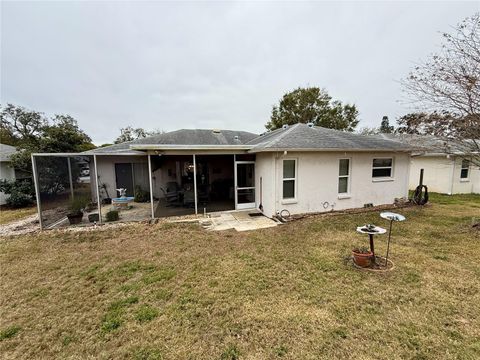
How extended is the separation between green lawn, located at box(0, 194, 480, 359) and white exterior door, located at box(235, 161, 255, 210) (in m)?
3.78

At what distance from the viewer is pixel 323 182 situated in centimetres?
827

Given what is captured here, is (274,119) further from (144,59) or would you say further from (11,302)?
(11,302)

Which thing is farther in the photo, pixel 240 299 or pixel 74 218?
pixel 74 218

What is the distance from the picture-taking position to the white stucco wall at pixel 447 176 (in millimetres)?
12484

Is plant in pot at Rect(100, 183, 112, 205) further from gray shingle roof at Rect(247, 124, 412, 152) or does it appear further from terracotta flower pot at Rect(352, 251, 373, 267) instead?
terracotta flower pot at Rect(352, 251, 373, 267)

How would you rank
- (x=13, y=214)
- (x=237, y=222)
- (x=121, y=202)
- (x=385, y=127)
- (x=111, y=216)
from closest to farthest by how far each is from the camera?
(x=237, y=222), (x=111, y=216), (x=121, y=202), (x=13, y=214), (x=385, y=127)

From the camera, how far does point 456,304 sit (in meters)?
3.06

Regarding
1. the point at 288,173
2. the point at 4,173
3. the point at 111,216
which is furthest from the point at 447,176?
the point at 4,173

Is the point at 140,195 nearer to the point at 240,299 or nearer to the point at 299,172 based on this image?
the point at 299,172

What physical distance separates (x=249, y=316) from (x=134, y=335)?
1532mm

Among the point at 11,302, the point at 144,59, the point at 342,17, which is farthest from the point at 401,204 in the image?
the point at 144,59

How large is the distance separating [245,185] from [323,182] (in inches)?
139

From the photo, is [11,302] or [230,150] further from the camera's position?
[230,150]

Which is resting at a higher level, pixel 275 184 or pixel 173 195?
pixel 275 184
